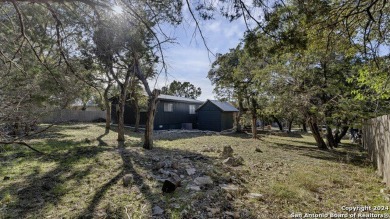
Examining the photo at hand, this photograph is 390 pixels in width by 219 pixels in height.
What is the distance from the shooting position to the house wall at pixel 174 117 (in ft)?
64.0

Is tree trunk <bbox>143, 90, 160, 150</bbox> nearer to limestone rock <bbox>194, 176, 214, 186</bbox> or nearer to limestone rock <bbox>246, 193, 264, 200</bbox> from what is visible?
limestone rock <bbox>194, 176, 214, 186</bbox>

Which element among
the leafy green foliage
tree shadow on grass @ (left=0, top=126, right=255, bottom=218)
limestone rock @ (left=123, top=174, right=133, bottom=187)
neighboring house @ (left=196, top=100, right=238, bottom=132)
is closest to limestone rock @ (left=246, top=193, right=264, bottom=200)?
tree shadow on grass @ (left=0, top=126, right=255, bottom=218)

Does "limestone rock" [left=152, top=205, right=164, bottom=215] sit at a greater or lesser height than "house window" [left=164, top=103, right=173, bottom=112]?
lesser

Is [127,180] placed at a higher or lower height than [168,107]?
lower

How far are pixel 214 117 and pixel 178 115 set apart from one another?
11.8ft

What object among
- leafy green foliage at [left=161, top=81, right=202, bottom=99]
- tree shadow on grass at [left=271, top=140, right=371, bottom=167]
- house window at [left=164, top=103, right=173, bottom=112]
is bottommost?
tree shadow on grass at [left=271, top=140, right=371, bottom=167]

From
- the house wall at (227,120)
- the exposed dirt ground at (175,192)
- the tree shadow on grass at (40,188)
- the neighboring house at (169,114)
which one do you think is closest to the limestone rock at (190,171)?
Answer: the exposed dirt ground at (175,192)

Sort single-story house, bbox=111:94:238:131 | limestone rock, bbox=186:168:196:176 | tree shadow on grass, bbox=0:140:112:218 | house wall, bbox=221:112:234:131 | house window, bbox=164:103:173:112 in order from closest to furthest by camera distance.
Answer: tree shadow on grass, bbox=0:140:112:218 < limestone rock, bbox=186:168:196:176 < single-story house, bbox=111:94:238:131 < house window, bbox=164:103:173:112 < house wall, bbox=221:112:234:131

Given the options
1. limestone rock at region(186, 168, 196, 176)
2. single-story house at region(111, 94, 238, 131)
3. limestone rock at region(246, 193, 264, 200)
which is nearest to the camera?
limestone rock at region(246, 193, 264, 200)

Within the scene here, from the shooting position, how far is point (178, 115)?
21875 mm

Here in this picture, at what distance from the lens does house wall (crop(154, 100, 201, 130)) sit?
19.5m

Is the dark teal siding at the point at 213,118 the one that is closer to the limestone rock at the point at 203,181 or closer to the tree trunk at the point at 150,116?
the tree trunk at the point at 150,116

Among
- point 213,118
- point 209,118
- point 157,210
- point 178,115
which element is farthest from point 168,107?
point 157,210

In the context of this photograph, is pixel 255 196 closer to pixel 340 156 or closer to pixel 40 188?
pixel 40 188
